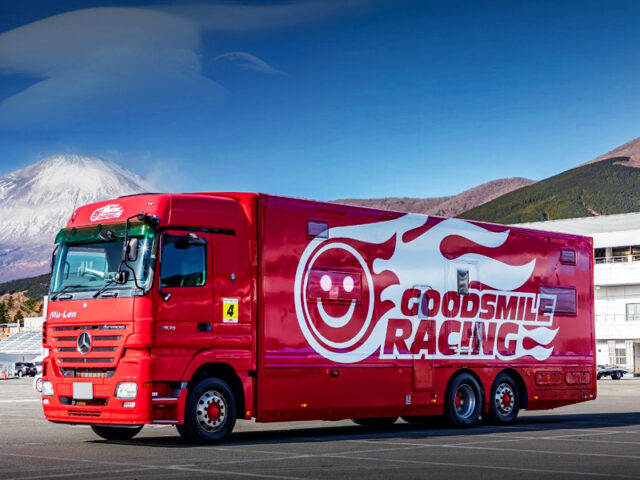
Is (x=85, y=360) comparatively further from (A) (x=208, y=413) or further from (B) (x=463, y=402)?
(B) (x=463, y=402)

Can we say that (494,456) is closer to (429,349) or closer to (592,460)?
(592,460)

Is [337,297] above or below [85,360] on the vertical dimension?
above

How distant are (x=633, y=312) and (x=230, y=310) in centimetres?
7192

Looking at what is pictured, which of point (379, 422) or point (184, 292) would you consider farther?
point (379, 422)

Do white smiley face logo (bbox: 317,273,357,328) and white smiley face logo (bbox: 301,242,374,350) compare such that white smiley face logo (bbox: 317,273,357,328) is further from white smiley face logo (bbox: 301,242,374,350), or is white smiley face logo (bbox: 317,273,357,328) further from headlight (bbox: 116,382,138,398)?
headlight (bbox: 116,382,138,398)

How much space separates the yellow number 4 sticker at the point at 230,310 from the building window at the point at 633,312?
235 ft

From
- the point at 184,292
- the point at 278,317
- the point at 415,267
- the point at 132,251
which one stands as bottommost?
the point at 278,317

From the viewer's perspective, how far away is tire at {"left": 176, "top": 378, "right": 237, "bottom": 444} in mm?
15297

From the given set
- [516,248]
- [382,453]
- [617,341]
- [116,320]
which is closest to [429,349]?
[516,248]

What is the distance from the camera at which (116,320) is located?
15.1 m

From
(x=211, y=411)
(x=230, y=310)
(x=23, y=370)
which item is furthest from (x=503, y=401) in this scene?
(x=23, y=370)

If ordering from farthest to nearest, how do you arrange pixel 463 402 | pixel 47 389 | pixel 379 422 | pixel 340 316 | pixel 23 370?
pixel 23 370 < pixel 379 422 < pixel 463 402 < pixel 340 316 < pixel 47 389

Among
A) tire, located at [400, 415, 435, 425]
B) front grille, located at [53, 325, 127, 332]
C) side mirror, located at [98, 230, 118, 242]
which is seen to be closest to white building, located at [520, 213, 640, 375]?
tire, located at [400, 415, 435, 425]

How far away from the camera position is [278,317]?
16609 mm
